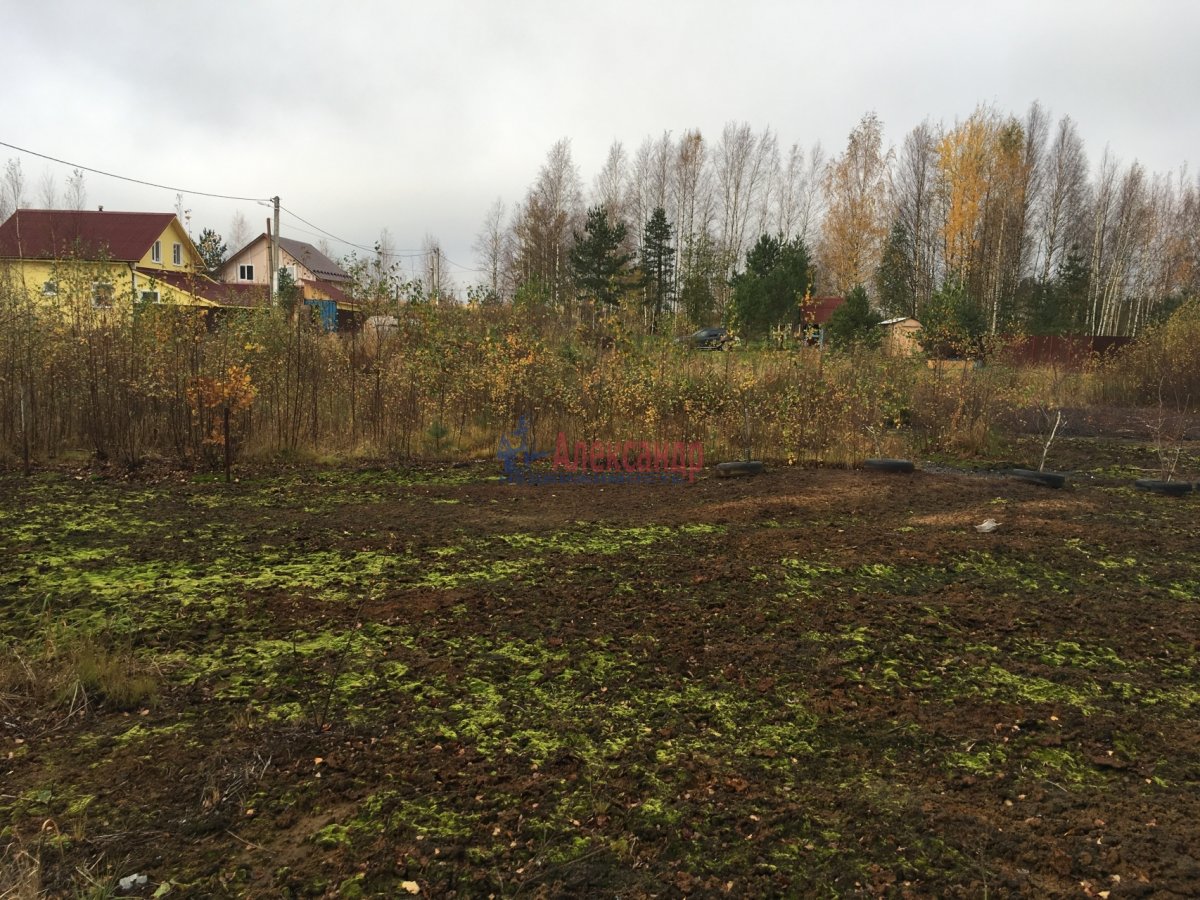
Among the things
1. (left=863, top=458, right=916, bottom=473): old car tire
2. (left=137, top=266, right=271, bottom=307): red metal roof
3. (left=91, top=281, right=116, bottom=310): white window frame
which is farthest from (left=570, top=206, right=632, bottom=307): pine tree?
(left=91, top=281, right=116, bottom=310): white window frame

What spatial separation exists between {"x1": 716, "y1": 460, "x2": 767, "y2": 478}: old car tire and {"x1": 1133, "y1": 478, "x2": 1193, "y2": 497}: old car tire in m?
3.66

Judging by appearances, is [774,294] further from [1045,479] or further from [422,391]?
[422,391]

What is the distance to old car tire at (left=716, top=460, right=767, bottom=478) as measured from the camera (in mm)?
7031

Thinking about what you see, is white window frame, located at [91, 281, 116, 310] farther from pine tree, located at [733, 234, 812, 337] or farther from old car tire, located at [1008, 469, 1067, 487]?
pine tree, located at [733, 234, 812, 337]

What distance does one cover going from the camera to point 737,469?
7.07 meters

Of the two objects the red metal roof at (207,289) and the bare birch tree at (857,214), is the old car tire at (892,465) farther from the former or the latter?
the bare birch tree at (857,214)

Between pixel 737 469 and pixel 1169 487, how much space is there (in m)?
4.04

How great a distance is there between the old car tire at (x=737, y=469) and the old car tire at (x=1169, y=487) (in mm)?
3659

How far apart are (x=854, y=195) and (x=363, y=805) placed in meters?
34.2

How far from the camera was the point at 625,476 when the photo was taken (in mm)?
7098

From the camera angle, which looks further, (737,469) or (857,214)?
(857,214)

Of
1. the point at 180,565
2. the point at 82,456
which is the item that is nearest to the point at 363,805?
the point at 180,565

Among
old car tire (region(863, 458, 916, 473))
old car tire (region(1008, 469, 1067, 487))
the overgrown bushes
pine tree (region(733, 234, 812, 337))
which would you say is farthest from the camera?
pine tree (region(733, 234, 812, 337))

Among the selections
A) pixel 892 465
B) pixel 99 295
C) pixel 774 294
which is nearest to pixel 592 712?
pixel 892 465
